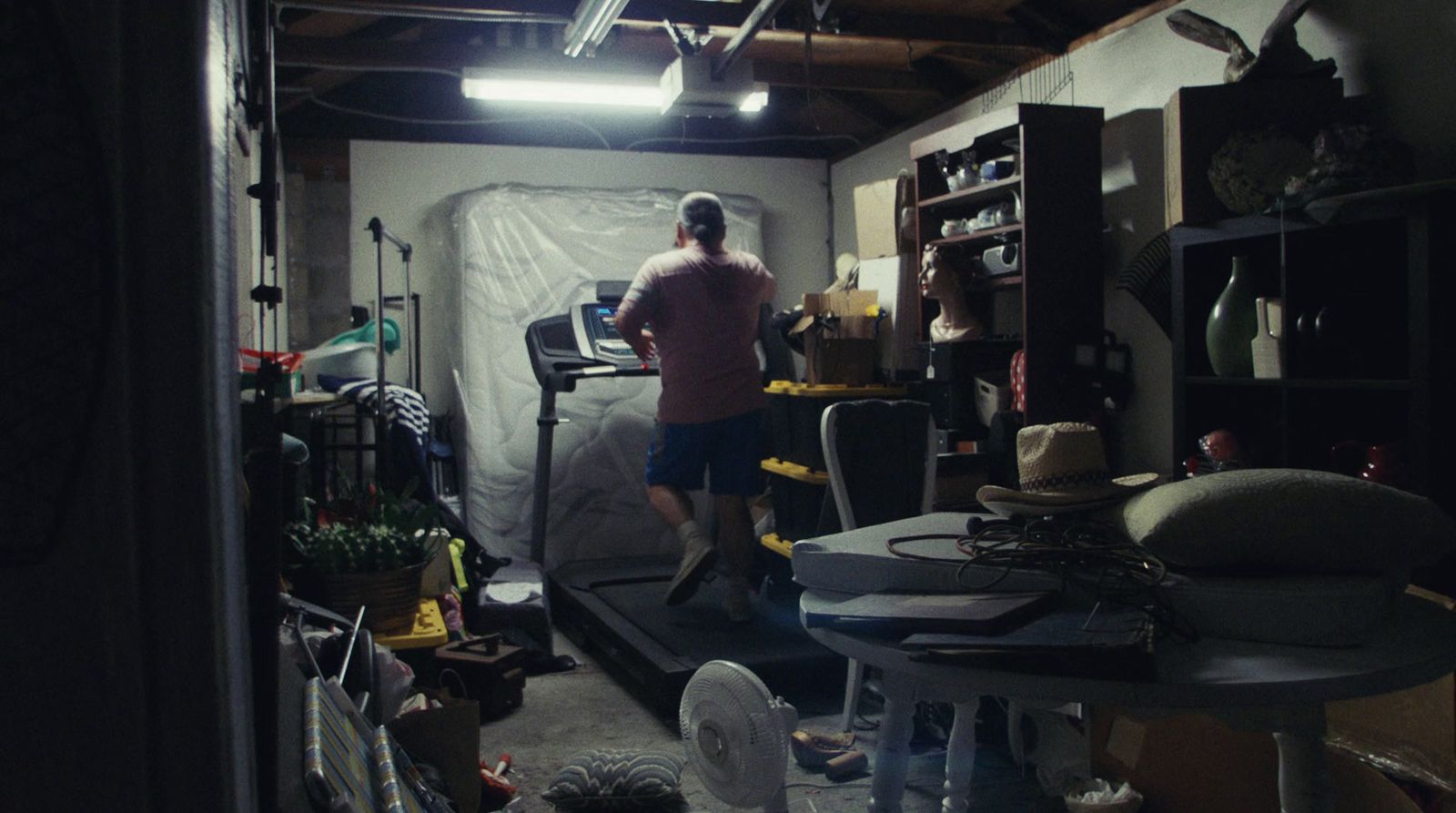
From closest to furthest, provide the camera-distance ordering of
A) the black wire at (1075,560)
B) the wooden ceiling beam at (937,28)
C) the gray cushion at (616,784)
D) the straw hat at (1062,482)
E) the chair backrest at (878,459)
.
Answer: the black wire at (1075,560) < the straw hat at (1062,482) < the gray cushion at (616,784) < the chair backrest at (878,459) < the wooden ceiling beam at (937,28)

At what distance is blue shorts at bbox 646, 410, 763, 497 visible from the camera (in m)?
4.25

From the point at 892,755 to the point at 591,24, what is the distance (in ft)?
10.4

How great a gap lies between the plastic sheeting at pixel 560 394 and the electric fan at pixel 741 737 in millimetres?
3738

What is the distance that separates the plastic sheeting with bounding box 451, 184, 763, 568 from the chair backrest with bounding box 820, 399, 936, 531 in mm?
2543

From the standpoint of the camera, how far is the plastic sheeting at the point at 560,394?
18.1 ft

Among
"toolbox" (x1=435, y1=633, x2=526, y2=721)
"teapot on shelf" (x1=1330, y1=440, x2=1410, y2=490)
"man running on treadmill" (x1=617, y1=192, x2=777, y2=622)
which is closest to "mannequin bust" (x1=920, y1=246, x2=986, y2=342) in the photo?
"man running on treadmill" (x1=617, y1=192, x2=777, y2=622)

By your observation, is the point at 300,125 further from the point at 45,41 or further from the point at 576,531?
the point at 45,41

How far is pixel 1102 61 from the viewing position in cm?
414

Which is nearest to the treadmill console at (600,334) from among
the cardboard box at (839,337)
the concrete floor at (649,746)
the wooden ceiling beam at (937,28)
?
the cardboard box at (839,337)

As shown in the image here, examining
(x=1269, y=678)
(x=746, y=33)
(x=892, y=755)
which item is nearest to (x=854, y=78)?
(x=746, y=33)

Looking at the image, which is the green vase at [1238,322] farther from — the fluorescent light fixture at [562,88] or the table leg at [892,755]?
the fluorescent light fixture at [562,88]

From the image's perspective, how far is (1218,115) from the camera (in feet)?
10.4

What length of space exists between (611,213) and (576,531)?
1.70 m

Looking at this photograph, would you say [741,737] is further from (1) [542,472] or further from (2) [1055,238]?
(1) [542,472]
